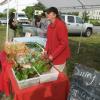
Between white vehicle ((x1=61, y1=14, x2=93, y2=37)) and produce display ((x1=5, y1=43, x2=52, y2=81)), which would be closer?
produce display ((x1=5, y1=43, x2=52, y2=81))

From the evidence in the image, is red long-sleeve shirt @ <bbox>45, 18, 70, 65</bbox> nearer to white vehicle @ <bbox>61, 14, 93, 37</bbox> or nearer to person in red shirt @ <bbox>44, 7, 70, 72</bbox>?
person in red shirt @ <bbox>44, 7, 70, 72</bbox>

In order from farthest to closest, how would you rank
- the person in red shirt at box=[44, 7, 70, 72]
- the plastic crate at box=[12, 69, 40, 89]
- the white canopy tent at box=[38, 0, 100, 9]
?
the white canopy tent at box=[38, 0, 100, 9] → the person in red shirt at box=[44, 7, 70, 72] → the plastic crate at box=[12, 69, 40, 89]

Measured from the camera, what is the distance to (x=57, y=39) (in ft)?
16.6

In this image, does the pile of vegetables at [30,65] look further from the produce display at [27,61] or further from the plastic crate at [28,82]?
the plastic crate at [28,82]

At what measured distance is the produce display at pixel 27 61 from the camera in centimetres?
470

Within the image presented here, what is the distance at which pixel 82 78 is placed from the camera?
3746 mm

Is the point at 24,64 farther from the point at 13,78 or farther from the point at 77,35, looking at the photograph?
the point at 77,35

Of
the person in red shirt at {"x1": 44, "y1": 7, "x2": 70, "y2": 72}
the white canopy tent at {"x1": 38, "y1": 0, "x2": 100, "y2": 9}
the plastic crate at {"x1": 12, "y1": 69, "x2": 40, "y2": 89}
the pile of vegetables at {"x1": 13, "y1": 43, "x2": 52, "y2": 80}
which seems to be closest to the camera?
the plastic crate at {"x1": 12, "y1": 69, "x2": 40, "y2": 89}

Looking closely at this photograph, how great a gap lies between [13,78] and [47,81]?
22.0 inches

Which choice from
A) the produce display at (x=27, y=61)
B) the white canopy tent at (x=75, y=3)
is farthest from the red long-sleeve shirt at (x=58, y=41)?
the white canopy tent at (x=75, y=3)

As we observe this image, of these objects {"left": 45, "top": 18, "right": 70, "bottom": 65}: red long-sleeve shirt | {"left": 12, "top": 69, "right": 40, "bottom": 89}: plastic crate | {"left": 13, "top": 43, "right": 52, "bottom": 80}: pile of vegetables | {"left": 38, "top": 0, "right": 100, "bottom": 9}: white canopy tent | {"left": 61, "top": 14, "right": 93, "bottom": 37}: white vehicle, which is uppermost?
{"left": 38, "top": 0, "right": 100, "bottom": 9}: white canopy tent

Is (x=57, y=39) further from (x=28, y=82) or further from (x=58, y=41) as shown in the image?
(x=28, y=82)

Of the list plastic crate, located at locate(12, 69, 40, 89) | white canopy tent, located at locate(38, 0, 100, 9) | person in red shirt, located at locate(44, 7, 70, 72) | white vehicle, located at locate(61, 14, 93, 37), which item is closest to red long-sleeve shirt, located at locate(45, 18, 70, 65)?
person in red shirt, located at locate(44, 7, 70, 72)

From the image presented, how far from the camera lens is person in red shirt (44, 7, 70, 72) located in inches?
196
